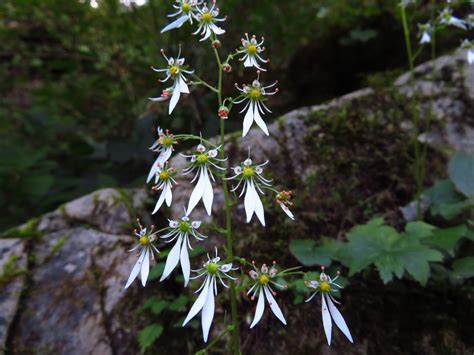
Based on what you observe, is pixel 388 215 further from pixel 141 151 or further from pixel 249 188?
pixel 141 151

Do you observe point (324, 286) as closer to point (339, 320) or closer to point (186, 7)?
point (339, 320)

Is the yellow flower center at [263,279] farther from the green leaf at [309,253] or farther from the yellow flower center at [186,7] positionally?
the yellow flower center at [186,7]

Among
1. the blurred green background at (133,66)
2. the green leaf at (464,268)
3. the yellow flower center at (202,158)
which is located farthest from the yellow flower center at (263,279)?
the blurred green background at (133,66)

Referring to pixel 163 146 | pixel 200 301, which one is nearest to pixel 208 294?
pixel 200 301

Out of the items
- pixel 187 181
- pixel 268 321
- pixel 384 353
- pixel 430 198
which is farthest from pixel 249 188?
pixel 430 198

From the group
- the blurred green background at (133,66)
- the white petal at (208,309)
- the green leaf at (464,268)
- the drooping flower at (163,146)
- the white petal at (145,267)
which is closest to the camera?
the white petal at (208,309)

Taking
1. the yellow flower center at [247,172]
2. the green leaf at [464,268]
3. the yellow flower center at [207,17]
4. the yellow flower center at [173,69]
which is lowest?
the green leaf at [464,268]

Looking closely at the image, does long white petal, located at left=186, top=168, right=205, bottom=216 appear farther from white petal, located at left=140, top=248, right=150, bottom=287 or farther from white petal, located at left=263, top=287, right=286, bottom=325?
white petal, located at left=263, top=287, right=286, bottom=325
